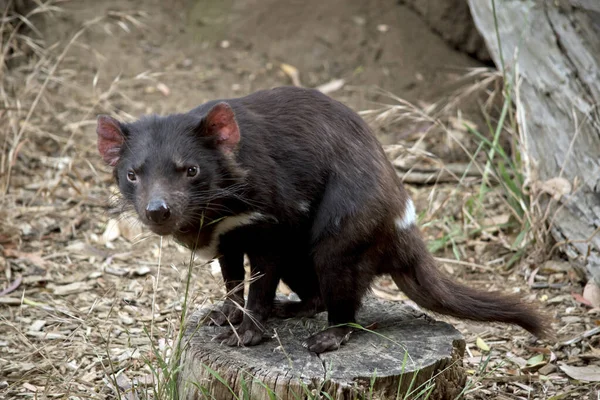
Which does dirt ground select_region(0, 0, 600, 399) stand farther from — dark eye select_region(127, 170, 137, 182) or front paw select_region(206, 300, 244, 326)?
dark eye select_region(127, 170, 137, 182)

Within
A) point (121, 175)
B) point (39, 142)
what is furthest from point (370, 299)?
point (39, 142)

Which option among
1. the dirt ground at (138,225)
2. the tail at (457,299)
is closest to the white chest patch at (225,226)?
the dirt ground at (138,225)

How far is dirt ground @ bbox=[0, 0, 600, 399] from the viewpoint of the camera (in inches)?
141

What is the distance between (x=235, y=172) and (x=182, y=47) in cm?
452

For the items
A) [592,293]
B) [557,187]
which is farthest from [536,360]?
[557,187]

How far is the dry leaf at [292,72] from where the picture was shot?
6.75 metres

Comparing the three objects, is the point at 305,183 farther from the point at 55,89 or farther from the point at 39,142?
the point at 55,89

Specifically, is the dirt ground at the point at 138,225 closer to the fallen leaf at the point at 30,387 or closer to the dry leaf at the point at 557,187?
the fallen leaf at the point at 30,387

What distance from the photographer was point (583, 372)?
353 centimetres

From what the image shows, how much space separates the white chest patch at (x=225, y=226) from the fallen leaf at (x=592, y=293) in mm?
1985

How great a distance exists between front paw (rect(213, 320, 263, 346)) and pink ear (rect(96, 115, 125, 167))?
2.60ft

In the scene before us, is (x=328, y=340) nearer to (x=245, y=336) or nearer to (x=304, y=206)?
(x=245, y=336)

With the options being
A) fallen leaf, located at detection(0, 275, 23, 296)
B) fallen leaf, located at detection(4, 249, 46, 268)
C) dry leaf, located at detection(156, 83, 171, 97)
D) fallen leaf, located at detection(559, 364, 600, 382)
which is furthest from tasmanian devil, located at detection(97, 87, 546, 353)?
dry leaf, located at detection(156, 83, 171, 97)

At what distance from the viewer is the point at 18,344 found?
388cm
